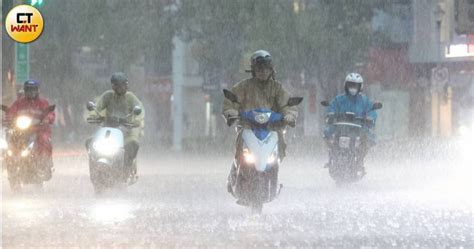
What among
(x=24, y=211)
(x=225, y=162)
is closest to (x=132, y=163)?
(x=24, y=211)

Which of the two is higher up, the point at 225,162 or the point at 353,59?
the point at 353,59

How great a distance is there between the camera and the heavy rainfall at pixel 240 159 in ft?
38.8

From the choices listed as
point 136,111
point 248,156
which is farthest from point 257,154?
point 136,111

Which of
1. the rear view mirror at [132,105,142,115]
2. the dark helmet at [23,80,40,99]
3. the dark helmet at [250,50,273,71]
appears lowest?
the rear view mirror at [132,105,142,115]

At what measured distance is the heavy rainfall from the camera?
1182cm

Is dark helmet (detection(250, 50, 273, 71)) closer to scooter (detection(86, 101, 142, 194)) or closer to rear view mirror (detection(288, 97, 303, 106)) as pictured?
rear view mirror (detection(288, 97, 303, 106))

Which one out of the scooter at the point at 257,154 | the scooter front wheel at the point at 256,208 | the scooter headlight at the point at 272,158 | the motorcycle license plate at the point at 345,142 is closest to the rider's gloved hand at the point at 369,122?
the motorcycle license plate at the point at 345,142

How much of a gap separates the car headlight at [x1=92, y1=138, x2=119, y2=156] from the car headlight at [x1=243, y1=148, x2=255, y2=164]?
13.5 feet

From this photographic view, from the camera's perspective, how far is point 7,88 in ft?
141

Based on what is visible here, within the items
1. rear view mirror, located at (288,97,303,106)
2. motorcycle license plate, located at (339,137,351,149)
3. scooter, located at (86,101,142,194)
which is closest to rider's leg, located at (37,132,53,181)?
scooter, located at (86,101,142,194)

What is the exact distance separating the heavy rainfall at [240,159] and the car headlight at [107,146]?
2 centimetres

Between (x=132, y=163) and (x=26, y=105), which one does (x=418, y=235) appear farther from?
(x=26, y=105)

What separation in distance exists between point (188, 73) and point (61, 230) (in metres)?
68.5

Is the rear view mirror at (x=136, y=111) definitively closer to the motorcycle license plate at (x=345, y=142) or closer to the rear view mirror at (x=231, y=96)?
the motorcycle license plate at (x=345, y=142)
